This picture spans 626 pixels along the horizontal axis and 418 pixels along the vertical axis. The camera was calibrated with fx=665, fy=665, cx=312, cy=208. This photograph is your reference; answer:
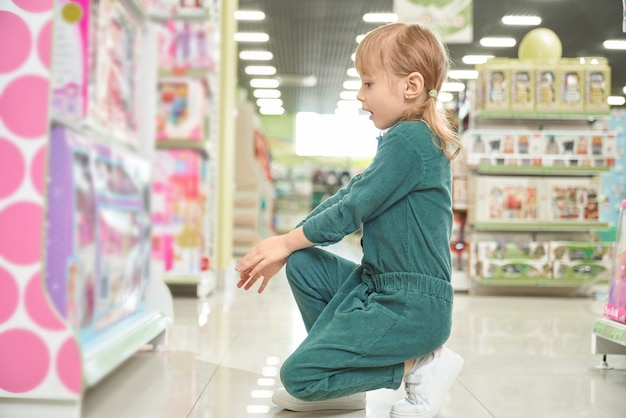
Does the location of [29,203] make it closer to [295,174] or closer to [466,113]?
[466,113]

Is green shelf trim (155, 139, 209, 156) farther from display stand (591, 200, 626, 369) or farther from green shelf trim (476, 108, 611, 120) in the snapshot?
display stand (591, 200, 626, 369)

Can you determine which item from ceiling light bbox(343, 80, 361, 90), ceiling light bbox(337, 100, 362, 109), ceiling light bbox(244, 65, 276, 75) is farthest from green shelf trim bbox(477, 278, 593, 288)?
ceiling light bbox(337, 100, 362, 109)

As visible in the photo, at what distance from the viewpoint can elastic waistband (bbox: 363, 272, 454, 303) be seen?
142 cm

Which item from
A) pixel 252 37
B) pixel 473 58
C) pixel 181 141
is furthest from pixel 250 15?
pixel 181 141

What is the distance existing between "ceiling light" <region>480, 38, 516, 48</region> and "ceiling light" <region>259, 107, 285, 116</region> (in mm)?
8708

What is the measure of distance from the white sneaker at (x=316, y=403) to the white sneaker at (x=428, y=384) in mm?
105

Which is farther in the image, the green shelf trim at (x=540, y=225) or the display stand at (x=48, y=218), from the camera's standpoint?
the green shelf trim at (x=540, y=225)

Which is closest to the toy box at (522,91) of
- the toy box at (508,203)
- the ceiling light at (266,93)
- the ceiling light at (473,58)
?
the toy box at (508,203)

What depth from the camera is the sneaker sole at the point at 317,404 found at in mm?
1479

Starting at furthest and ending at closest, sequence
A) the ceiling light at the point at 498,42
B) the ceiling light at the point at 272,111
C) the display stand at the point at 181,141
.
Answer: the ceiling light at the point at 272,111 → the ceiling light at the point at 498,42 → the display stand at the point at 181,141

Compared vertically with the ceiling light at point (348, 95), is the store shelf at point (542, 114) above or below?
below

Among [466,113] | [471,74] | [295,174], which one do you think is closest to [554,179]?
[466,113]

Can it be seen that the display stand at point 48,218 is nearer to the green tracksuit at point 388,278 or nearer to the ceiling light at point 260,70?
the green tracksuit at point 388,278

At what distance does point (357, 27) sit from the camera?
10773 millimetres
